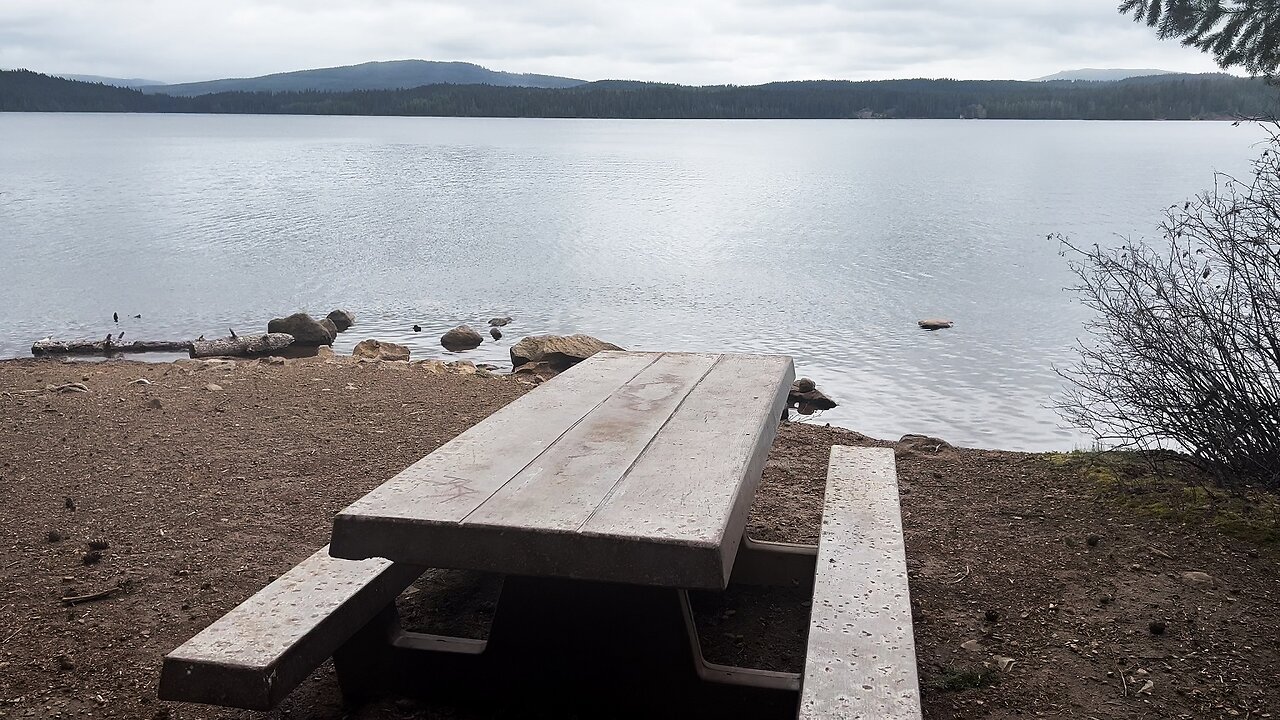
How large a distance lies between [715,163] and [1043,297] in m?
58.3

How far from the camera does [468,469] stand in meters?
2.68

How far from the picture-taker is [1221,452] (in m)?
4.81

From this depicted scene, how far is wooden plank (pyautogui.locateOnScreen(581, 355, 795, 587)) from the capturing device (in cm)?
226

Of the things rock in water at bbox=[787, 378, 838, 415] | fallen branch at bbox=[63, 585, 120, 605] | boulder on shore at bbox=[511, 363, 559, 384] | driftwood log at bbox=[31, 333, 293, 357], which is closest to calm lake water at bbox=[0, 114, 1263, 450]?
rock in water at bbox=[787, 378, 838, 415]

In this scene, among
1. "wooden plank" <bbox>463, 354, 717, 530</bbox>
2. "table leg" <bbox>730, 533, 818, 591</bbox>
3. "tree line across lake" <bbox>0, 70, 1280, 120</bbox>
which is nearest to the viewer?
"wooden plank" <bbox>463, 354, 717, 530</bbox>

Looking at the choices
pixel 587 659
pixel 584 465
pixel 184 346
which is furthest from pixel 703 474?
pixel 184 346

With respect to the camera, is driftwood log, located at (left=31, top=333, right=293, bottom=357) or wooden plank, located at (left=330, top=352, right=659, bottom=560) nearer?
wooden plank, located at (left=330, top=352, right=659, bottom=560)

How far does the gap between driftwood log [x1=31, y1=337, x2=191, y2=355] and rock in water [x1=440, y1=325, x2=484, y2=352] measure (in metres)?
3.16

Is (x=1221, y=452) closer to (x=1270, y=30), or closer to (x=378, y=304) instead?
(x=1270, y=30)

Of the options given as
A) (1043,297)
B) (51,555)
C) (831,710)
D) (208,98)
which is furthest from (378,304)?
(208,98)

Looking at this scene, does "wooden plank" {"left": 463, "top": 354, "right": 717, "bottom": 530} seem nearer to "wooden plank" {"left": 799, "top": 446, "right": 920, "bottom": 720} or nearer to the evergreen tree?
"wooden plank" {"left": 799, "top": 446, "right": 920, "bottom": 720}

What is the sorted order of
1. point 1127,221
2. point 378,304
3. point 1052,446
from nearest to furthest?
point 1052,446 → point 378,304 → point 1127,221

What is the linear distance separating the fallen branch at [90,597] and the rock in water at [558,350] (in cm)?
694

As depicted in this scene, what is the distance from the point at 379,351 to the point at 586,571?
10.6m
